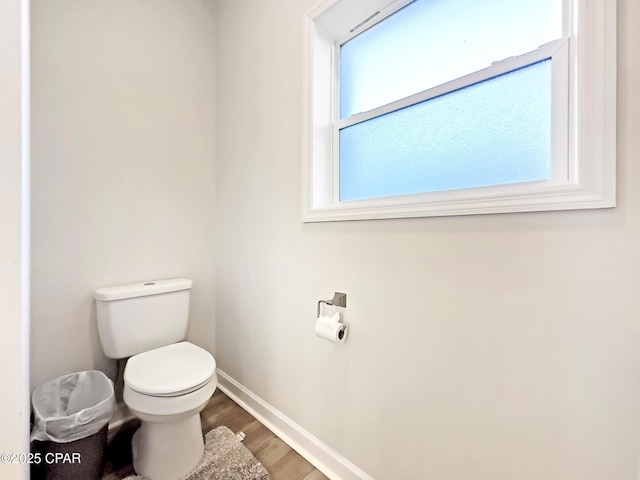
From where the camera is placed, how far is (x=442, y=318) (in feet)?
2.88

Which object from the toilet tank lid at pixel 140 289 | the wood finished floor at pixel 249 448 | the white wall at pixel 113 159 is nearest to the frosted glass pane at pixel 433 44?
the white wall at pixel 113 159

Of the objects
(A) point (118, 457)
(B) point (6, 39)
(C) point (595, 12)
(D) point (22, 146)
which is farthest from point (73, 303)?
(C) point (595, 12)

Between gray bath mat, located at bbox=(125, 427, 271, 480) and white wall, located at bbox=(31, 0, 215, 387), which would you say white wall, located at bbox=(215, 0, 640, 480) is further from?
white wall, located at bbox=(31, 0, 215, 387)

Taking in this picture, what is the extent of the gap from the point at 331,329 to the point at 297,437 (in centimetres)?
69

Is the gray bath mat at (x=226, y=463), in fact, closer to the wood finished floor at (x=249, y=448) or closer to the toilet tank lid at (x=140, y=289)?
the wood finished floor at (x=249, y=448)

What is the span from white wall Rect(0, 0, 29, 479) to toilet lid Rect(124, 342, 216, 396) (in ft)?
1.22

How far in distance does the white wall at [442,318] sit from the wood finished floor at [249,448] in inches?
5.9

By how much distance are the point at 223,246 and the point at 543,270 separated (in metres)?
1.69

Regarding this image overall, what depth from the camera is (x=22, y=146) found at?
774 mm

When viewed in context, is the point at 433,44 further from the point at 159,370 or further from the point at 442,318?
the point at 159,370

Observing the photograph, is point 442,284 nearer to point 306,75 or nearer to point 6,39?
point 306,75

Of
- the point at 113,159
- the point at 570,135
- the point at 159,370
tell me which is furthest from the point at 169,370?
the point at 570,135

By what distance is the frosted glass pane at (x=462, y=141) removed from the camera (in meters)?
0.79

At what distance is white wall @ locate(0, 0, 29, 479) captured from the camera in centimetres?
72
